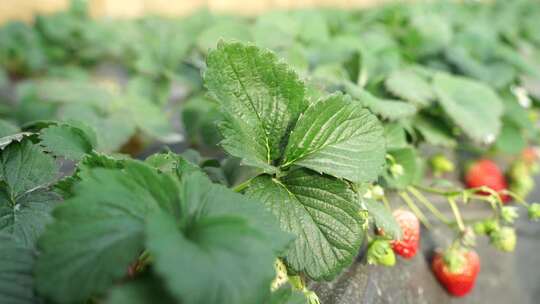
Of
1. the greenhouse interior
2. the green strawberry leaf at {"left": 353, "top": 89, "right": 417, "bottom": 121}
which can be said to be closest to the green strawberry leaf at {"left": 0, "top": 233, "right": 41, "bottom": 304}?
the greenhouse interior

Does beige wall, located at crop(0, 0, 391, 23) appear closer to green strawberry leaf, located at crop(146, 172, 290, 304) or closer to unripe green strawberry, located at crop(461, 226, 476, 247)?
unripe green strawberry, located at crop(461, 226, 476, 247)

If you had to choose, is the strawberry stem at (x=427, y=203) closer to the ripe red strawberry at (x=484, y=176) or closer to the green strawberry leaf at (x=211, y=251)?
the ripe red strawberry at (x=484, y=176)

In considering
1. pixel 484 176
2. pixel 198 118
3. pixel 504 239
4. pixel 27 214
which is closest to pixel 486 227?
pixel 504 239

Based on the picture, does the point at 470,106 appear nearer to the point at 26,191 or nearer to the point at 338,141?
the point at 338,141

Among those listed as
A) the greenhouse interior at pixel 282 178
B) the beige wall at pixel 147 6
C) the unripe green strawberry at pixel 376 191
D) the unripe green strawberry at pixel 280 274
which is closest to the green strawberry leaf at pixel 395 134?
the greenhouse interior at pixel 282 178

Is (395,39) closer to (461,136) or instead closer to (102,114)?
(461,136)
